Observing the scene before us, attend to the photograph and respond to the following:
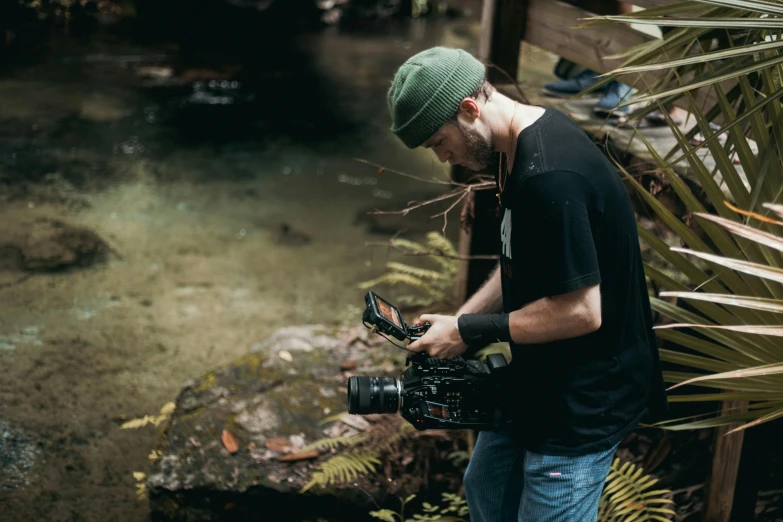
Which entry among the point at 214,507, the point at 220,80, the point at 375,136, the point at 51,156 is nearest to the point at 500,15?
the point at 214,507

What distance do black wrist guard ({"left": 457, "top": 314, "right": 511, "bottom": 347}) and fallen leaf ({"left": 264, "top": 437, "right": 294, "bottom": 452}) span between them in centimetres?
166

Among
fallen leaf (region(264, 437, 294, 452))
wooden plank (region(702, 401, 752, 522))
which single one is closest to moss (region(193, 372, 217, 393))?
fallen leaf (region(264, 437, 294, 452))

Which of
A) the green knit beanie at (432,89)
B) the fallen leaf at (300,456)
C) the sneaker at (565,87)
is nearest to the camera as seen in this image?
the green knit beanie at (432,89)

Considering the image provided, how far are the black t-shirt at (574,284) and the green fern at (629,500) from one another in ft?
2.44

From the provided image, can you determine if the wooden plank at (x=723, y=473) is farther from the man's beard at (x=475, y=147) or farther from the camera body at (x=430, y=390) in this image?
the man's beard at (x=475, y=147)

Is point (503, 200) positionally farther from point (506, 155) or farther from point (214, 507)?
point (214, 507)

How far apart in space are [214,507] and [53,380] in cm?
160

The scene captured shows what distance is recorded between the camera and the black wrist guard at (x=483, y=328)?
2.00 meters

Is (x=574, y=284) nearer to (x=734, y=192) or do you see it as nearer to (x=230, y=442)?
(x=734, y=192)

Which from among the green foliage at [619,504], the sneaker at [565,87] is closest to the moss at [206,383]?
Answer: the green foliage at [619,504]

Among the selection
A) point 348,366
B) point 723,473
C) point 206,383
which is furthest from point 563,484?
point 206,383

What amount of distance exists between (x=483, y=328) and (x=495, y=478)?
1.94 feet

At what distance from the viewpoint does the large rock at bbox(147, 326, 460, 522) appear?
3279 millimetres

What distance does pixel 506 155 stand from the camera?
204 cm
